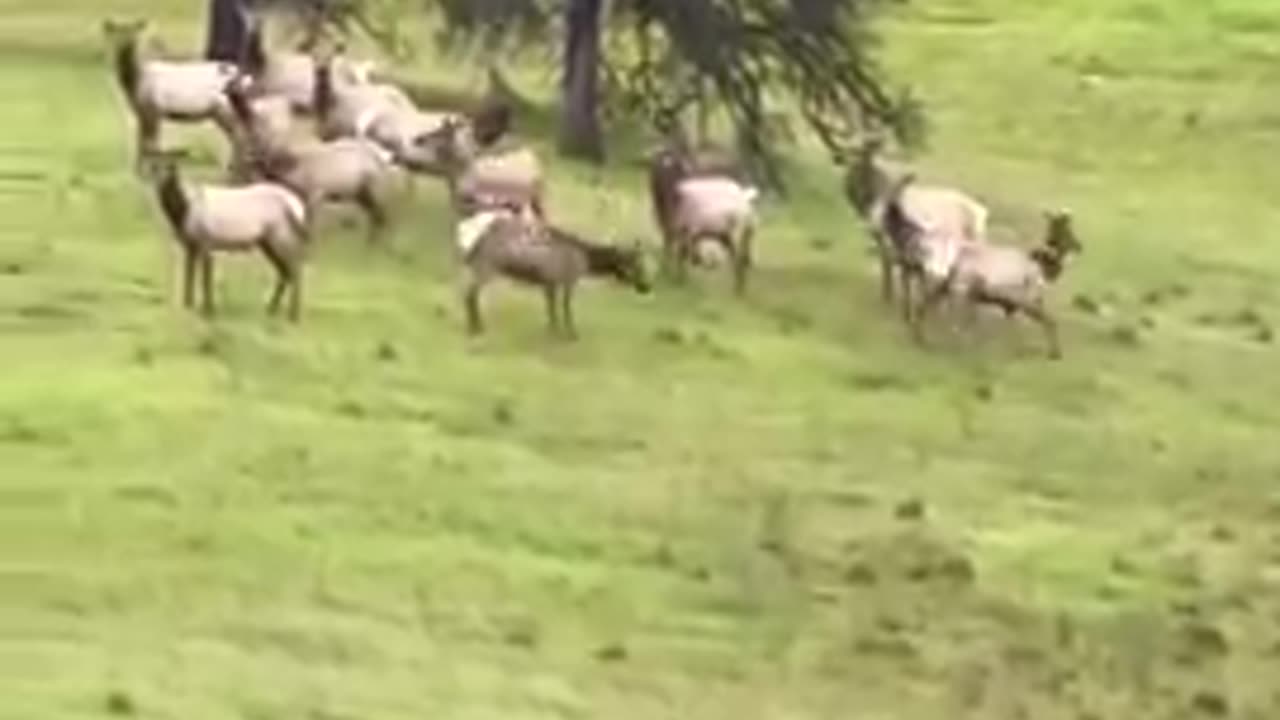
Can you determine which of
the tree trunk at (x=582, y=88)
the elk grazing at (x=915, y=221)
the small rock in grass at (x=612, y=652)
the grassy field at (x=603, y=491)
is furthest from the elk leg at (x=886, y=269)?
the small rock in grass at (x=612, y=652)

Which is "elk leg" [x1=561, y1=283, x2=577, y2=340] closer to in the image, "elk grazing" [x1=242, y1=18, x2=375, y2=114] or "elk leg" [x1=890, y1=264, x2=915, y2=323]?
"elk leg" [x1=890, y1=264, x2=915, y2=323]

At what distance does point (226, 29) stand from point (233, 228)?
1329cm

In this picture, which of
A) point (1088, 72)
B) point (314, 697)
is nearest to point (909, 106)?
point (1088, 72)

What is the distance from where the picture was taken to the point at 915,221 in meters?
28.2

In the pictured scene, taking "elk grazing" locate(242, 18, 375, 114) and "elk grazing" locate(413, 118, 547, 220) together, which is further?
"elk grazing" locate(242, 18, 375, 114)

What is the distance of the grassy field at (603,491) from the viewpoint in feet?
56.7

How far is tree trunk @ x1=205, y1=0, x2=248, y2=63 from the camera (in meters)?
36.5

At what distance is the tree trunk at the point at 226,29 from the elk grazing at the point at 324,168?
839 centimetres

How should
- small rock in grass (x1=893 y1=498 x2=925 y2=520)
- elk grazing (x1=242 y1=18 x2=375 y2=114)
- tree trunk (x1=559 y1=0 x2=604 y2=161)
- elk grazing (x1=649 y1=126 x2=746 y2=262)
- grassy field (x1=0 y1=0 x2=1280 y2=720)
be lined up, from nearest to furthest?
grassy field (x1=0 y1=0 x2=1280 y2=720) < small rock in grass (x1=893 y1=498 x2=925 y2=520) < elk grazing (x1=649 y1=126 x2=746 y2=262) < elk grazing (x1=242 y1=18 x2=375 y2=114) < tree trunk (x1=559 y1=0 x2=604 y2=161)

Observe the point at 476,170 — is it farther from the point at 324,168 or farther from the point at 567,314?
the point at 567,314

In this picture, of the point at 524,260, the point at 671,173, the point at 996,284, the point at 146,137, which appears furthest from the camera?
the point at 146,137

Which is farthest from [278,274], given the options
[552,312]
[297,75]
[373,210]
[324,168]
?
[297,75]

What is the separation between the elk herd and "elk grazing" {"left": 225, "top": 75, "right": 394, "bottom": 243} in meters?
0.02

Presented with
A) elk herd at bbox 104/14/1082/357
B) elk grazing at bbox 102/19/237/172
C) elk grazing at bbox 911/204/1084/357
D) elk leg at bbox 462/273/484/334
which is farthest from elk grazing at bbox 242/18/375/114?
elk leg at bbox 462/273/484/334
